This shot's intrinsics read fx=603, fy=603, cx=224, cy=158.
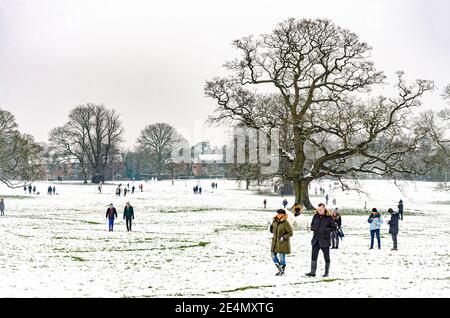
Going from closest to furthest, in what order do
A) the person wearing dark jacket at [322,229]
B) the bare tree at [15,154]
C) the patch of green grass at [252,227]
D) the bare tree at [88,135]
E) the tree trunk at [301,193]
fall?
the person wearing dark jacket at [322,229]
the patch of green grass at [252,227]
the tree trunk at [301,193]
the bare tree at [15,154]
the bare tree at [88,135]

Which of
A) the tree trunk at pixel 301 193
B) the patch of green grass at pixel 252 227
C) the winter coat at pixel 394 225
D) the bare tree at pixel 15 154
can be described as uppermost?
the bare tree at pixel 15 154

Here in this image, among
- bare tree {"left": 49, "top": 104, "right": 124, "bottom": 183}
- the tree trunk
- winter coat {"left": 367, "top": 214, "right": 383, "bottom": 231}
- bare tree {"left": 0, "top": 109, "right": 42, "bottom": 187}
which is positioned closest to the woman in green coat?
winter coat {"left": 367, "top": 214, "right": 383, "bottom": 231}

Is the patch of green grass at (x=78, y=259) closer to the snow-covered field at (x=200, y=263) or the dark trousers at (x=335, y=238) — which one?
the snow-covered field at (x=200, y=263)

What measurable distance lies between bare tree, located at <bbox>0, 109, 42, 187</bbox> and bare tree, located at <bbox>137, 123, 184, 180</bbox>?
58740 millimetres

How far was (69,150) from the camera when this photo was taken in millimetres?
105500

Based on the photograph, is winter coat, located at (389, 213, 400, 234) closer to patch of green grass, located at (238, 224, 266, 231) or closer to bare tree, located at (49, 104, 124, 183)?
patch of green grass, located at (238, 224, 266, 231)

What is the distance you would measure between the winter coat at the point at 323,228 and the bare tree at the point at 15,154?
5557 centimetres

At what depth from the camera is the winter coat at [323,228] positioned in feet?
51.7

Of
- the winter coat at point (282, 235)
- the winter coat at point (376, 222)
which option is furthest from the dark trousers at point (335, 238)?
the winter coat at point (282, 235)

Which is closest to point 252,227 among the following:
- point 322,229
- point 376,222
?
point 376,222

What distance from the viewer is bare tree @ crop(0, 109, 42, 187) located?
67000mm
